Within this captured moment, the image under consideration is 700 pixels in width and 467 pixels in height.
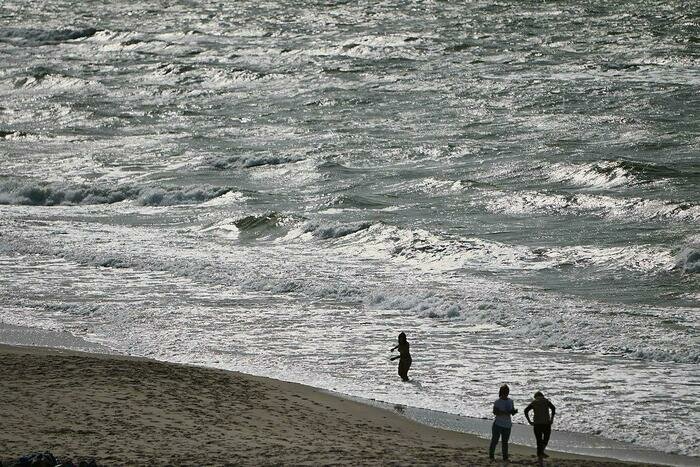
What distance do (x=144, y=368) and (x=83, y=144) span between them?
2684cm

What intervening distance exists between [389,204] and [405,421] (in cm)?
1653

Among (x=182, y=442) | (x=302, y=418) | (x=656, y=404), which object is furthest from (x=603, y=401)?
(x=182, y=442)

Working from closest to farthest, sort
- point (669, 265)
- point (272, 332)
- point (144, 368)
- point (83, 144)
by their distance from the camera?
point (144, 368) < point (272, 332) < point (669, 265) < point (83, 144)

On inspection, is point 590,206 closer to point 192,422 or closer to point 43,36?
point 192,422

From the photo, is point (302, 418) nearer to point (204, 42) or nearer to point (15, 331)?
point (15, 331)

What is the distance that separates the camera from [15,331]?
74.4ft

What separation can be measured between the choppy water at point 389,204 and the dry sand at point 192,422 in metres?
1.43

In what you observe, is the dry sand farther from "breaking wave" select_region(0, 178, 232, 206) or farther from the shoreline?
"breaking wave" select_region(0, 178, 232, 206)

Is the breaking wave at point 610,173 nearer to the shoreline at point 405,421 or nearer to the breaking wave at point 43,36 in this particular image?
the shoreline at point 405,421

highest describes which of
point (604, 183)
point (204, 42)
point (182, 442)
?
point (204, 42)

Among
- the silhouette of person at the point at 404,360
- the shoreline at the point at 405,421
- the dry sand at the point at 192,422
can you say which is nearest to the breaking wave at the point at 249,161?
the shoreline at the point at 405,421

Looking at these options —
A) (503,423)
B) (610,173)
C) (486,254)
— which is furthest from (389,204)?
(503,423)

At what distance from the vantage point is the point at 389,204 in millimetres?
33625

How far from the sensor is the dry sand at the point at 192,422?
1463cm
